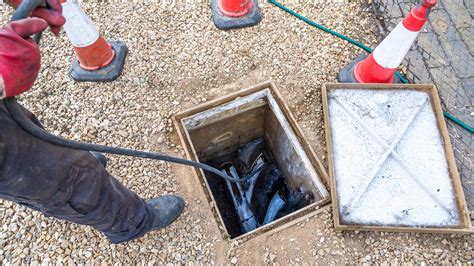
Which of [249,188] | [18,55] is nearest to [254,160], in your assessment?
[249,188]

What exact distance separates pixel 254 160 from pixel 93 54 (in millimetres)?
1738

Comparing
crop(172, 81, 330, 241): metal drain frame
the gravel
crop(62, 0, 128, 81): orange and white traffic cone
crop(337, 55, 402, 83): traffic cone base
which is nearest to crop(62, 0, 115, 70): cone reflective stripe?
crop(62, 0, 128, 81): orange and white traffic cone

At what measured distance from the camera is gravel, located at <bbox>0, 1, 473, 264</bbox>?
259 centimetres

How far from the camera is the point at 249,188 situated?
3820mm

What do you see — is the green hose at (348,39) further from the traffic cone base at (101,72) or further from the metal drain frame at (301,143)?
the traffic cone base at (101,72)

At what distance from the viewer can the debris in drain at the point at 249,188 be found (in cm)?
367

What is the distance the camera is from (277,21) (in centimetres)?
343

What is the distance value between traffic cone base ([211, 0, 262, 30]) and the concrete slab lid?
966 millimetres

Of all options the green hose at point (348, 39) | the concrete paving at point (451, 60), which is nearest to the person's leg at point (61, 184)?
the green hose at point (348, 39)

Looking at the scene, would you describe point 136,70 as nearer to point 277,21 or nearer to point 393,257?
point 277,21

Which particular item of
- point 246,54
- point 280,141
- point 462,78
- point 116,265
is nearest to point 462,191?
point 462,78

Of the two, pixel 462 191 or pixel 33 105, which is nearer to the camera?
pixel 462 191

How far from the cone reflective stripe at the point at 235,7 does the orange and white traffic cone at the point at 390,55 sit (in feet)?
3.24

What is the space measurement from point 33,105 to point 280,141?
1.98 m
